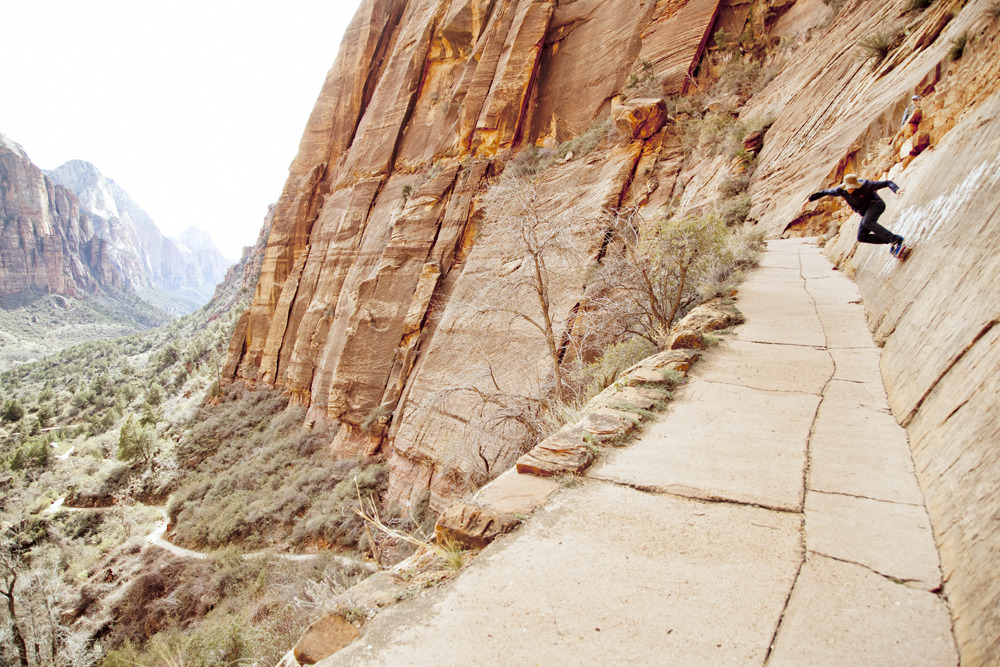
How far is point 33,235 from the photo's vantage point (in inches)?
3792

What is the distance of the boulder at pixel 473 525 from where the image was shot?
229 cm

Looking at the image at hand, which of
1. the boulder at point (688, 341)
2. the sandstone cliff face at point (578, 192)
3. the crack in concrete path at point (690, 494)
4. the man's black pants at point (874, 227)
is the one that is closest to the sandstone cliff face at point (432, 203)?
the sandstone cliff face at point (578, 192)

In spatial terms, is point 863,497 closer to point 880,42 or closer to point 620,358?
point 620,358

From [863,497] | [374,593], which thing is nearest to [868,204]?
[863,497]

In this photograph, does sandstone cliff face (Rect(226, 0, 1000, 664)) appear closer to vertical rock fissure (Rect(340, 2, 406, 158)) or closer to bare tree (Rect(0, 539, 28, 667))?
vertical rock fissure (Rect(340, 2, 406, 158))

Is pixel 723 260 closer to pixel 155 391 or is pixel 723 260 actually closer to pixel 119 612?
pixel 119 612

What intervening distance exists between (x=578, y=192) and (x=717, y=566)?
10.9 m

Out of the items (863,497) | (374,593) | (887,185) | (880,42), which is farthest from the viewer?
(880,42)

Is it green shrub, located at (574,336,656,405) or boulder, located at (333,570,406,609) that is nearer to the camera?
boulder, located at (333,570,406,609)

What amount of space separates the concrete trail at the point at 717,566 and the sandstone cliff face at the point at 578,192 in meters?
0.19

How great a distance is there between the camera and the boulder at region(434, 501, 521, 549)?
2295mm

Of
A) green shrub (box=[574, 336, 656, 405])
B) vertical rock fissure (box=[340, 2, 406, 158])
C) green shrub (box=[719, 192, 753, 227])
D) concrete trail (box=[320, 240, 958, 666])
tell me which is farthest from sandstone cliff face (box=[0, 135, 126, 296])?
concrete trail (box=[320, 240, 958, 666])

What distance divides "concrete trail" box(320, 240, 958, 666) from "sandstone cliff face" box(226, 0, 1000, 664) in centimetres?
19

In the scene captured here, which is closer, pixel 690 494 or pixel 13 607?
pixel 690 494
